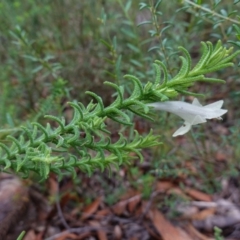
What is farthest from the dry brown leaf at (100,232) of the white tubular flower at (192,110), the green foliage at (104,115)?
the white tubular flower at (192,110)

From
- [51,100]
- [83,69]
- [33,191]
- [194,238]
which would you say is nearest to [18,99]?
[83,69]

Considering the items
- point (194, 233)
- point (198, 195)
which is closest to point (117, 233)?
point (194, 233)

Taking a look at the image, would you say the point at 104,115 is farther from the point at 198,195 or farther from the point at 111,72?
the point at 111,72

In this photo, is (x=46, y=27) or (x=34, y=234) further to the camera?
(x=46, y=27)

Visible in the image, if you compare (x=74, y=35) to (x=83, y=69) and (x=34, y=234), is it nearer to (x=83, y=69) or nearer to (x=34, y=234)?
(x=83, y=69)

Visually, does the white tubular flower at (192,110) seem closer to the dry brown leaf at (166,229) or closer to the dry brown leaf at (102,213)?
the dry brown leaf at (166,229)

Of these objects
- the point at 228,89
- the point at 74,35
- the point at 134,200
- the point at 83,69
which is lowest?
the point at 134,200
